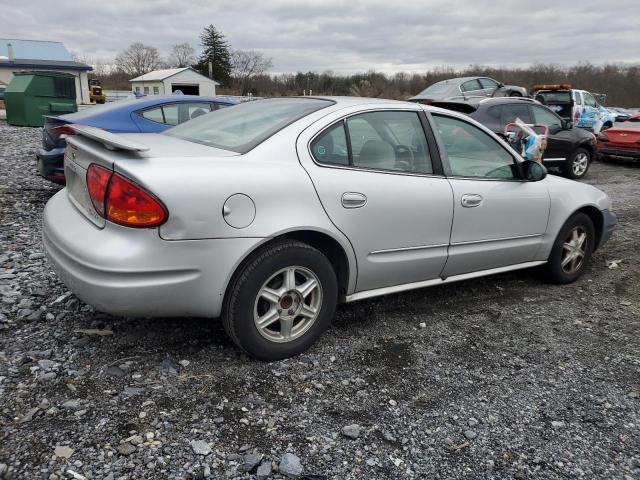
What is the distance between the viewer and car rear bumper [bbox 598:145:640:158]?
13.2 m

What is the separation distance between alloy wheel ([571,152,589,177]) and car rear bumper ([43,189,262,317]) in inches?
412

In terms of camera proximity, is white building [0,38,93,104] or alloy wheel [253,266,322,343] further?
white building [0,38,93,104]

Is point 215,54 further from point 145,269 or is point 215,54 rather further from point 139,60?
point 145,269

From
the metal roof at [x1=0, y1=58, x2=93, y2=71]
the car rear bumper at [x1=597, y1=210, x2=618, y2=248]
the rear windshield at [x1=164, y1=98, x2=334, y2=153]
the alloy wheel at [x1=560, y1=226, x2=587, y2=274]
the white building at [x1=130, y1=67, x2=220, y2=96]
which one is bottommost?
the alloy wheel at [x1=560, y1=226, x2=587, y2=274]

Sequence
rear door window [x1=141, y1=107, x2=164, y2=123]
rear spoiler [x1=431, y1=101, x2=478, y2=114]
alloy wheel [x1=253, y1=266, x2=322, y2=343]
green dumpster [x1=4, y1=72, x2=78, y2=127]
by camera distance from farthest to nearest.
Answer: green dumpster [x1=4, y1=72, x2=78, y2=127]
rear spoiler [x1=431, y1=101, x2=478, y2=114]
rear door window [x1=141, y1=107, x2=164, y2=123]
alloy wheel [x1=253, y1=266, x2=322, y2=343]

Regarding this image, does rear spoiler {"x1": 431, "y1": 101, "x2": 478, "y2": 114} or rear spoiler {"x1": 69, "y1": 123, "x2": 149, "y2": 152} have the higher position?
rear spoiler {"x1": 431, "y1": 101, "x2": 478, "y2": 114}

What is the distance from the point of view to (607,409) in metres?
2.85

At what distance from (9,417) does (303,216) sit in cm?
175

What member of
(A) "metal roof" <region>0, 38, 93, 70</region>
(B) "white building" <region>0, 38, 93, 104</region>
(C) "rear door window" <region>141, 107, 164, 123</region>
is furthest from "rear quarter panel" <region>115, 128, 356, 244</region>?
(A) "metal roof" <region>0, 38, 93, 70</region>

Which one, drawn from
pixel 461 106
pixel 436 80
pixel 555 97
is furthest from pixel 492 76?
pixel 461 106

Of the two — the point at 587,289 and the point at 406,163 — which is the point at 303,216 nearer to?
the point at 406,163

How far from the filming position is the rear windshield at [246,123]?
3.11 m

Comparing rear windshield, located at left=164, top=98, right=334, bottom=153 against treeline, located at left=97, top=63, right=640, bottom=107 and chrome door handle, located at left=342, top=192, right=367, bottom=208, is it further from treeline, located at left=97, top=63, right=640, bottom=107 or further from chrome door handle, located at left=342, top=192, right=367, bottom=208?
treeline, located at left=97, top=63, right=640, bottom=107

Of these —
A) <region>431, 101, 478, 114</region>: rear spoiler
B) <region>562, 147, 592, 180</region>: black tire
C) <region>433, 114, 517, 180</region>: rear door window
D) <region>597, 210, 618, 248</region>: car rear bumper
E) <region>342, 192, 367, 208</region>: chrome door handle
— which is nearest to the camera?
<region>342, 192, 367, 208</region>: chrome door handle
